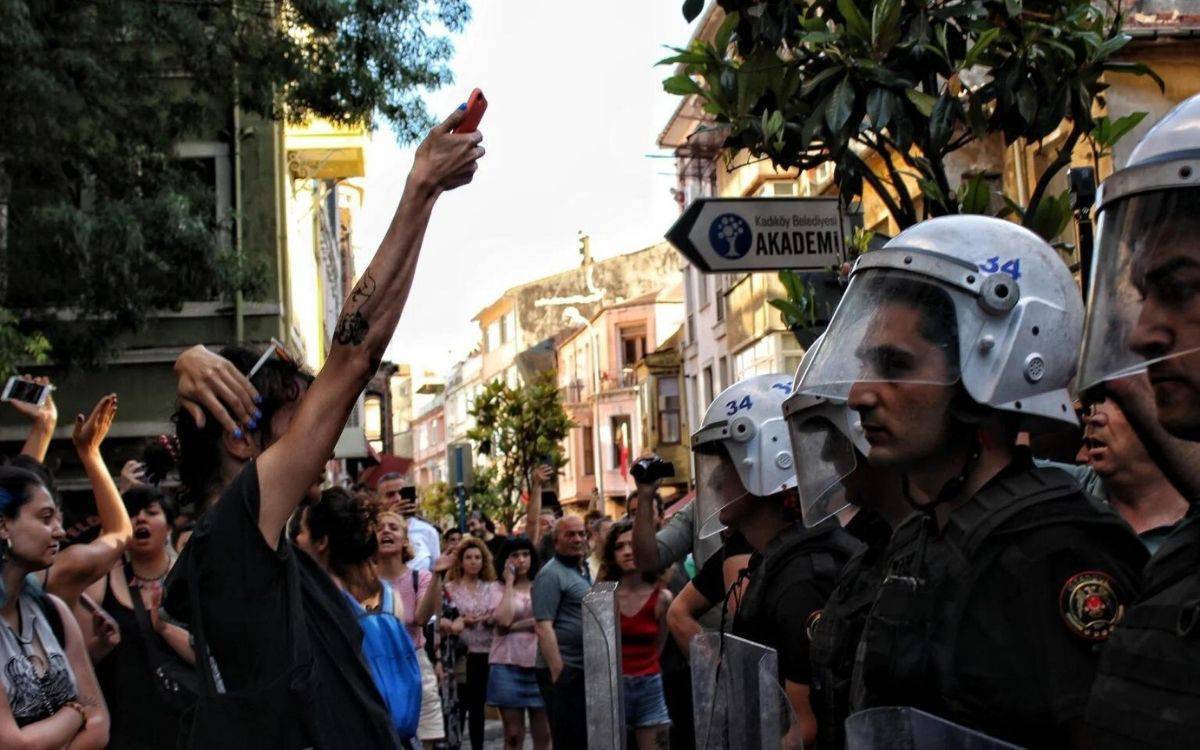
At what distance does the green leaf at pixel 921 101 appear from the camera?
17.7ft

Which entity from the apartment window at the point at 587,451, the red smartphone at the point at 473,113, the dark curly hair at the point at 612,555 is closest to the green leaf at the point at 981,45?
the red smartphone at the point at 473,113

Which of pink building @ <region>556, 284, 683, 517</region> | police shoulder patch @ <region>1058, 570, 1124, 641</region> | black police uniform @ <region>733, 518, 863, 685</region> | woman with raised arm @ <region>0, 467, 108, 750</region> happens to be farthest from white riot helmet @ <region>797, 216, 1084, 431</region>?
pink building @ <region>556, 284, 683, 517</region>

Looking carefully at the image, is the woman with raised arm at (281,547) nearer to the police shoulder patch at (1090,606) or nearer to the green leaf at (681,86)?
the police shoulder patch at (1090,606)

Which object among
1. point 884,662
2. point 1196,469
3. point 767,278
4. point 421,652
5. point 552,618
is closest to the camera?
point 884,662

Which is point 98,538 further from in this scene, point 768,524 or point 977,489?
point 977,489

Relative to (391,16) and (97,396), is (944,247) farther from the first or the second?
(97,396)

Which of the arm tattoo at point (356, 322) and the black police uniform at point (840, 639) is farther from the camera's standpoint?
the black police uniform at point (840, 639)

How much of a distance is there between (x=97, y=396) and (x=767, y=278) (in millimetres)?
13889

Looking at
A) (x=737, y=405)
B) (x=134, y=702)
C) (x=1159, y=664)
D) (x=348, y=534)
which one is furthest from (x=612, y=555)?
(x=1159, y=664)

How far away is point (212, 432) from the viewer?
3457mm

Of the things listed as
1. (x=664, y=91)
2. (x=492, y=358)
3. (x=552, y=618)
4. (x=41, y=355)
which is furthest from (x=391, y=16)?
(x=492, y=358)

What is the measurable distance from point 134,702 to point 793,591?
8.03 ft

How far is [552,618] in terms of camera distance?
36.8 feet

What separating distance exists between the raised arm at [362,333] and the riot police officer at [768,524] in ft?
5.62
